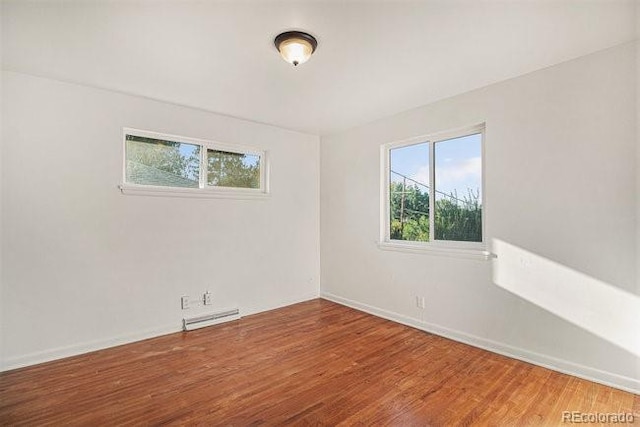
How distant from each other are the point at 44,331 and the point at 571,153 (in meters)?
4.76

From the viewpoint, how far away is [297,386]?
2.36 meters

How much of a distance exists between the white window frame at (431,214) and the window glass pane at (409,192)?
52 mm

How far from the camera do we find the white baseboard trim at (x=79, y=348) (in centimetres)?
265

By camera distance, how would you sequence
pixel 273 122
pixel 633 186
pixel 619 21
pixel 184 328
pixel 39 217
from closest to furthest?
pixel 619 21
pixel 633 186
pixel 39 217
pixel 184 328
pixel 273 122

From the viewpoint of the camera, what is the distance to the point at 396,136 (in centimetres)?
387

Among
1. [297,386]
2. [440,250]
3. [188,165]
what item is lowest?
[297,386]

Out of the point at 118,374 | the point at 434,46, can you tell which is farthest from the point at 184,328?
the point at 434,46

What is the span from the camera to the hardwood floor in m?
2.01

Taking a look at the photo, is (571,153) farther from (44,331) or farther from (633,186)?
(44,331)

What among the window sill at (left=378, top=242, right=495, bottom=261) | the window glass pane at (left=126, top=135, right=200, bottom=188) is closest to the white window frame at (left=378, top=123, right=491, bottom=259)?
the window sill at (left=378, top=242, right=495, bottom=261)

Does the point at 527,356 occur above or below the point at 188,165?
below

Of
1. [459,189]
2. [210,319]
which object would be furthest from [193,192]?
[459,189]

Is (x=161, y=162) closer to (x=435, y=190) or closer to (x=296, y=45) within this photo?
(x=296, y=45)

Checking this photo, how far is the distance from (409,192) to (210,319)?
285 centimetres
